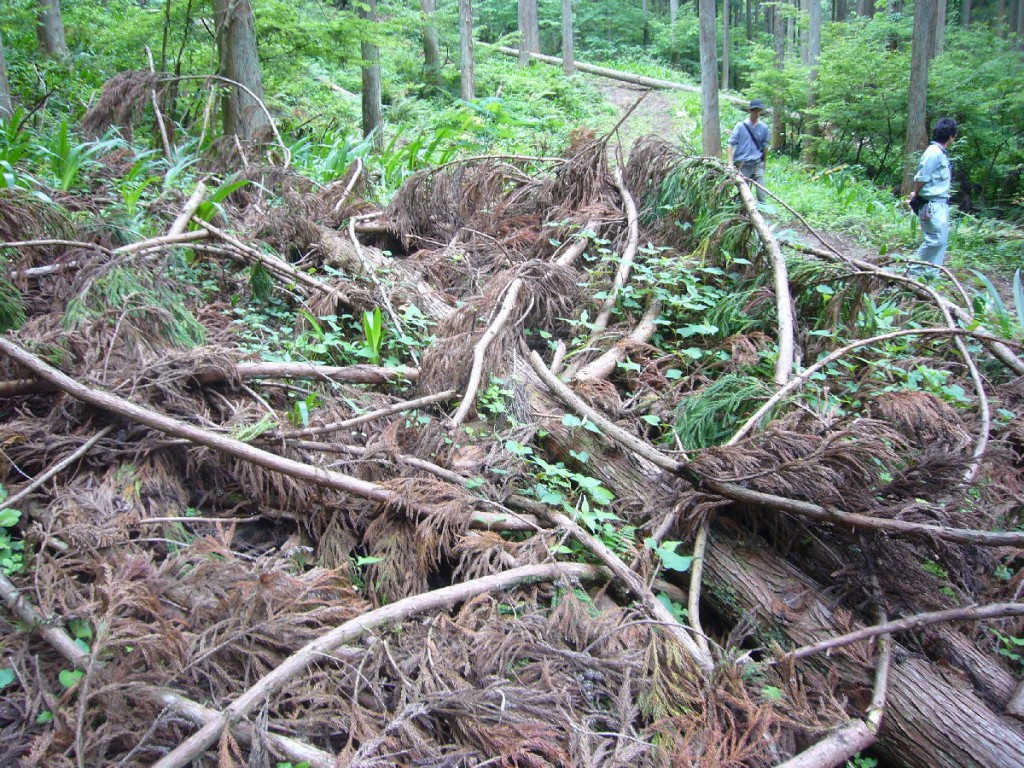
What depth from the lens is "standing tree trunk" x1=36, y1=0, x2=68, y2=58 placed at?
943 centimetres

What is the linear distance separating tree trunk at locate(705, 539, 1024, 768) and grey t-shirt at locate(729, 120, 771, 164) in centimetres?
697

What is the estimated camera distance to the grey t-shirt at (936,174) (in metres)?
6.12

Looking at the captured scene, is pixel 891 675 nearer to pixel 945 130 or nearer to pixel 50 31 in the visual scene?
pixel 945 130

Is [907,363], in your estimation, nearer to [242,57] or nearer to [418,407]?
[418,407]

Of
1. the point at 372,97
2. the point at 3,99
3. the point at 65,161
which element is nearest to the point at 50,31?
the point at 372,97

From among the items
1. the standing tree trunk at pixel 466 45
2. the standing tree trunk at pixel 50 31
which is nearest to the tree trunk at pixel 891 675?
the standing tree trunk at pixel 50 31

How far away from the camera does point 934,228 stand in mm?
6285

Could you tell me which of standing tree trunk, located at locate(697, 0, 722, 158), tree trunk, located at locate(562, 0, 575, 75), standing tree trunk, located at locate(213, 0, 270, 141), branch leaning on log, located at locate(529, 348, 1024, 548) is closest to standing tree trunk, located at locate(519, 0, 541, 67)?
tree trunk, located at locate(562, 0, 575, 75)

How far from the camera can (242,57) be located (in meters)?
6.43

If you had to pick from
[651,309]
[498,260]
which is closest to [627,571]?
[651,309]

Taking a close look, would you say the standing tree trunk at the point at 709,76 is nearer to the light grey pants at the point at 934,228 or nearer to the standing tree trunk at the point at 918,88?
the standing tree trunk at the point at 918,88

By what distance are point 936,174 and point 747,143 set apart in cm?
263

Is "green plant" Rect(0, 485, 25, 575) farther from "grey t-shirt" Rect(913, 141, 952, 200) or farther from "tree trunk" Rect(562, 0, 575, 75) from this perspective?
"tree trunk" Rect(562, 0, 575, 75)

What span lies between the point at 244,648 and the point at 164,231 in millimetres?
3477
